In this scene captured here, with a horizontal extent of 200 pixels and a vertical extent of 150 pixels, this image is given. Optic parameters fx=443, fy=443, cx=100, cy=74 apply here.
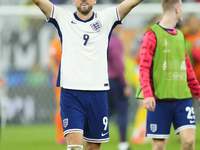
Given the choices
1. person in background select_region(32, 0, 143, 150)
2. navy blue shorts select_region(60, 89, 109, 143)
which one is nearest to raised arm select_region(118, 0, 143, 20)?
person in background select_region(32, 0, 143, 150)

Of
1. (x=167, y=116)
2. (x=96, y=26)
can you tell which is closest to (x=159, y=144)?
(x=167, y=116)

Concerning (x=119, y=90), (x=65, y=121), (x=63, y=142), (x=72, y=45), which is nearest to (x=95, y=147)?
(x=65, y=121)

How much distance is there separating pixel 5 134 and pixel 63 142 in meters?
2.28

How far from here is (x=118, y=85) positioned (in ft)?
26.1

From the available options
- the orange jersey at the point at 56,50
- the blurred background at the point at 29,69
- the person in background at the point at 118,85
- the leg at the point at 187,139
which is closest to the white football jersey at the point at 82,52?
the leg at the point at 187,139

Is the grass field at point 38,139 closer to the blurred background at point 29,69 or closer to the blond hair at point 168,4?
the blurred background at point 29,69

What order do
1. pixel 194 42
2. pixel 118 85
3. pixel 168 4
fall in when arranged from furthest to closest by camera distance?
1. pixel 194 42
2. pixel 118 85
3. pixel 168 4

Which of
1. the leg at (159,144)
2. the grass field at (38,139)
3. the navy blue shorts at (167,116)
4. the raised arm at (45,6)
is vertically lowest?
the grass field at (38,139)

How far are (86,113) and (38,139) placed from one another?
5.15 metres

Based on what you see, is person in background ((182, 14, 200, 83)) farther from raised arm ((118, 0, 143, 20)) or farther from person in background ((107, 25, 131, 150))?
raised arm ((118, 0, 143, 20))

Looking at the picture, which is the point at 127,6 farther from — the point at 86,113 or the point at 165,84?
the point at 86,113

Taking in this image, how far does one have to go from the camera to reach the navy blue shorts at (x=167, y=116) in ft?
15.8

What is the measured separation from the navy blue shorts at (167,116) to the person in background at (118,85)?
2886mm

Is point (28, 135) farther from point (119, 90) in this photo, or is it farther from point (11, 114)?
point (119, 90)
